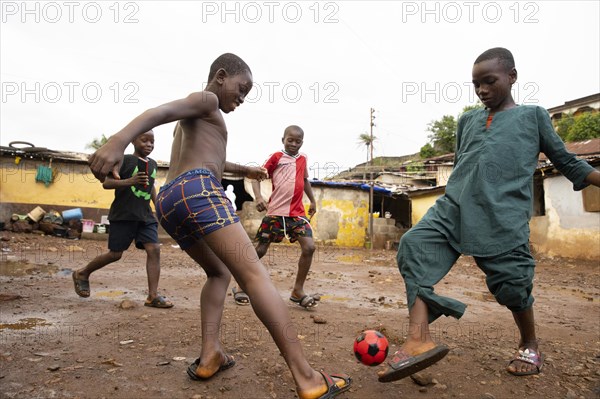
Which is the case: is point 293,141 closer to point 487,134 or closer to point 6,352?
point 487,134

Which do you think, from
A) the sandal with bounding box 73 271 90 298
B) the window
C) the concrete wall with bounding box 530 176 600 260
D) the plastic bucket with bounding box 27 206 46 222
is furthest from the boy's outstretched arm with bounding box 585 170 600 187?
the plastic bucket with bounding box 27 206 46 222

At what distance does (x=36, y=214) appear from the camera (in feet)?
40.3

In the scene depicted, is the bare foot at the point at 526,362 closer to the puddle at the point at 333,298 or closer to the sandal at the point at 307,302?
the sandal at the point at 307,302

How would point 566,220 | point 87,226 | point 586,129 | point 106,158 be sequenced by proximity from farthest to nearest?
1. point 586,129
2. point 87,226
3. point 566,220
4. point 106,158

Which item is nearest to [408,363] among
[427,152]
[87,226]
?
[87,226]

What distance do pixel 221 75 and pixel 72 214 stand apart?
1245 cm

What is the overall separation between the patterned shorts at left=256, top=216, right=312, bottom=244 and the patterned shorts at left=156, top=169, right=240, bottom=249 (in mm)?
2102

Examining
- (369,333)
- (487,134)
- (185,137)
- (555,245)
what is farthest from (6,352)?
(555,245)

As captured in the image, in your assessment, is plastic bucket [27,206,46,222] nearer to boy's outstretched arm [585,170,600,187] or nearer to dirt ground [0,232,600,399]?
dirt ground [0,232,600,399]

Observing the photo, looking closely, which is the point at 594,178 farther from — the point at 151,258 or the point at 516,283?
the point at 151,258

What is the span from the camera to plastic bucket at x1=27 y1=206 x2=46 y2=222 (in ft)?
40.0

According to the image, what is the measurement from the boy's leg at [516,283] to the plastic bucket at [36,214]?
13.2m

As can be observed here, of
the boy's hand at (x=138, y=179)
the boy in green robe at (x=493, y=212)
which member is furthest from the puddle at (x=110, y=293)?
the boy in green robe at (x=493, y=212)

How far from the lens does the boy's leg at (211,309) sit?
2145 mm
